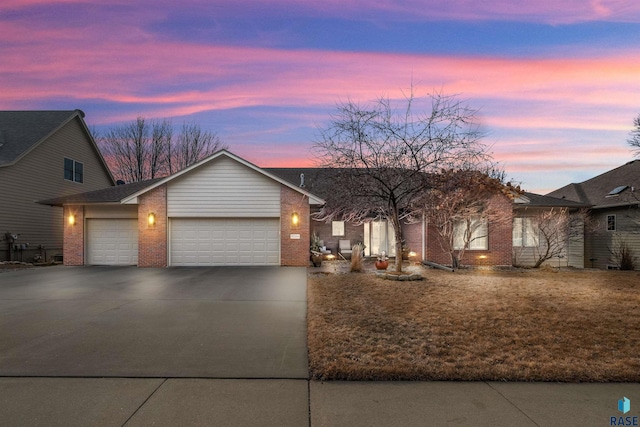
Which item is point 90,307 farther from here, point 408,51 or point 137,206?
point 408,51

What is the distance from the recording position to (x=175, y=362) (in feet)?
14.4

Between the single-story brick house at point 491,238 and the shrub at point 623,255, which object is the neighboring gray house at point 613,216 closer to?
the shrub at point 623,255

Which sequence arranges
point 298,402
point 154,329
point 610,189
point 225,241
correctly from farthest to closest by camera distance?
1. point 610,189
2. point 225,241
3. point 154,329
4. point 298,402

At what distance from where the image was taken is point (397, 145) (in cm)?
1177

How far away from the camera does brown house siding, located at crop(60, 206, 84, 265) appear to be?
16.7 metres

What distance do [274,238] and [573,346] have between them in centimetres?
1261

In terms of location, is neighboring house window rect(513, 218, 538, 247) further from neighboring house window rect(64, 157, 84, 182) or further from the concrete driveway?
neighboring house window rect(64, 157, 84, 182)

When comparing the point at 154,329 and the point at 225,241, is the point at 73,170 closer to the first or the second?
the point at 225,241

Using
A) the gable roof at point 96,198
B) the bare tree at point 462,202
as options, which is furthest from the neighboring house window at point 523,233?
the gable roof at point 96,198

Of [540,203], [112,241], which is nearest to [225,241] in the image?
[112,241]

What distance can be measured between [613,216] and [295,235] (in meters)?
16.6

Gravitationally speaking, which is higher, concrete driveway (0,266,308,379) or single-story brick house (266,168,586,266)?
single-story brick house (266,168,586,266)

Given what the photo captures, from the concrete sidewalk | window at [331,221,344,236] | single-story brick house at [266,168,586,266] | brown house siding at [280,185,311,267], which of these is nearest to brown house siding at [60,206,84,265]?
brown house siding at [280,185,311,267]

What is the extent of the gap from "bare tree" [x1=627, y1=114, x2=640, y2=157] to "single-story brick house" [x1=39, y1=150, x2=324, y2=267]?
1295 centimetres
